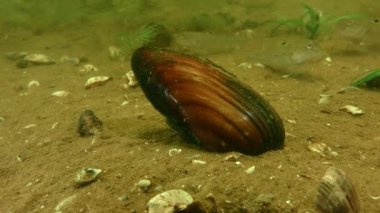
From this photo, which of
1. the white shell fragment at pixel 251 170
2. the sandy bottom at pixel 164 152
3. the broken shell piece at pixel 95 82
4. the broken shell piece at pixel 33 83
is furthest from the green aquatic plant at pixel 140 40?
the white shell fragment at pixel 251 170

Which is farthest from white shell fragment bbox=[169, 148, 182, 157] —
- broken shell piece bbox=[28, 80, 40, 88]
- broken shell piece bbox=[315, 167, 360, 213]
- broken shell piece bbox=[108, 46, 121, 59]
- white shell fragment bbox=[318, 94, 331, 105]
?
broken shell piece bbox=[108, 46, 121, 59]

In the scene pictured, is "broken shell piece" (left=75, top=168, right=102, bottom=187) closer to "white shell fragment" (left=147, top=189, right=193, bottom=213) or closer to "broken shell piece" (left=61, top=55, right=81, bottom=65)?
"white shell fragment" (left=147, top=189, right=193, bottom=213)

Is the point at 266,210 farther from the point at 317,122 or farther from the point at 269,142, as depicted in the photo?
the point at 317,122

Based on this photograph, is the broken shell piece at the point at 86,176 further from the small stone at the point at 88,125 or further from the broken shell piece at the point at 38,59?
the broken shell piece at the point at 38,59

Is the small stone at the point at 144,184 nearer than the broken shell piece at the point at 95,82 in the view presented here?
Yes

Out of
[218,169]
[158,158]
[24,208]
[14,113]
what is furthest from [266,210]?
[14,113]

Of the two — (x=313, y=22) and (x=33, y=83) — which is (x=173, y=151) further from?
(x=313, y=22)
